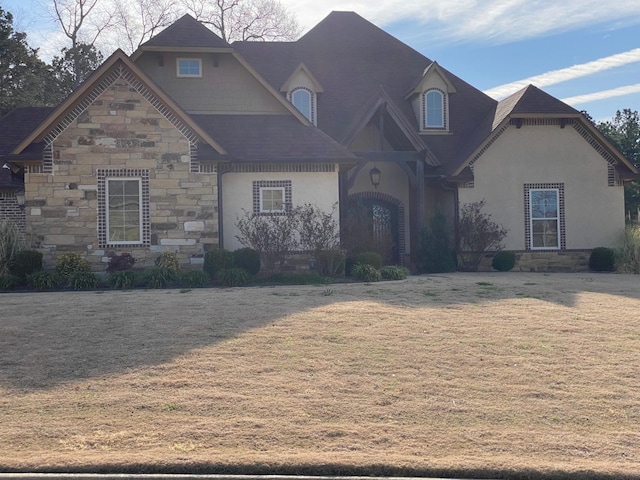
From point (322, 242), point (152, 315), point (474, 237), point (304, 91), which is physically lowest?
point (152, 315)

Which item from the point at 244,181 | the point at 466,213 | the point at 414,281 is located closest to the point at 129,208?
the point at 244,181

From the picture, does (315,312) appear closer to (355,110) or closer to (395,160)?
(395,160)

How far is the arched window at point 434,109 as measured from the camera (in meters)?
24.3

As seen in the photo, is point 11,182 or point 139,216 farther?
point 11,182

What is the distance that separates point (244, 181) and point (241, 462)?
14.3 metres

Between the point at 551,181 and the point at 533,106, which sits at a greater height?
the point at 533,106

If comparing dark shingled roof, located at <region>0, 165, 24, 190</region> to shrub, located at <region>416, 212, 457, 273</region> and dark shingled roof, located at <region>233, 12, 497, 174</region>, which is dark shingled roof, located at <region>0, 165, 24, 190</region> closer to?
dark shingled roof, located at <region>233, 12, 497, 174</region>

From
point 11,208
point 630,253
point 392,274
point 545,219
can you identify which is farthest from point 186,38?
point 630,253

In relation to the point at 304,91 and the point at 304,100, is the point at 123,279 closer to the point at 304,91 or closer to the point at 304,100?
the point at 304,100

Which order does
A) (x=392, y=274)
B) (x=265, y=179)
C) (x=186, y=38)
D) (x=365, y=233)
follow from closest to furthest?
1. (x=392, y=274)
2. (x=365, y=233)
3. (x=265, y=179)
4. (x=186, y=38)

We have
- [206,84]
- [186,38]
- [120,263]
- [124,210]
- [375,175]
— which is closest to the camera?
[120,263]

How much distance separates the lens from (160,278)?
15438 millimetres

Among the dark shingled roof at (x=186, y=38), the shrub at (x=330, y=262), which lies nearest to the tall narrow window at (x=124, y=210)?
the shrub at (x=330, y=262)

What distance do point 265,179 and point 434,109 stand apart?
8232 millimetres
